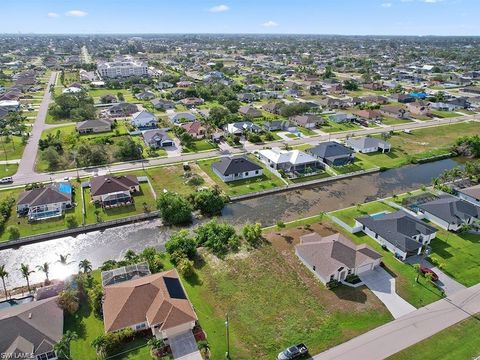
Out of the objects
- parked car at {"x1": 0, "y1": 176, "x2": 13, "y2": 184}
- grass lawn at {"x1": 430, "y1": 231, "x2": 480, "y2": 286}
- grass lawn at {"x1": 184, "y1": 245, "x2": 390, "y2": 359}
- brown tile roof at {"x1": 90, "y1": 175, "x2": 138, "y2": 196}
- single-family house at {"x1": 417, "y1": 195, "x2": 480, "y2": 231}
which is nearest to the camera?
grass lawn at {"x1": 184, "y1": 245, "x2": 390, "y2": 359}

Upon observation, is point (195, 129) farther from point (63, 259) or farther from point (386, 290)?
point (386, 290)

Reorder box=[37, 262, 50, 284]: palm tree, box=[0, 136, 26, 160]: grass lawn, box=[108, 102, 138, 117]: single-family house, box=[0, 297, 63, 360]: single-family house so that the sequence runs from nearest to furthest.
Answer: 1. box=[0, 297, 63, 360]: single-family house
2. box=[37, 262, 50, 284]: palm tree
3. box=[0, 136, 26, 160]: grass lawn
4. box=[108, 102, 138, 117]: single-family house

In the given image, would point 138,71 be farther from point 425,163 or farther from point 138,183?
Answer: point 425,163

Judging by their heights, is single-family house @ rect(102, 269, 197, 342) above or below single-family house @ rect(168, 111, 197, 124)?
below

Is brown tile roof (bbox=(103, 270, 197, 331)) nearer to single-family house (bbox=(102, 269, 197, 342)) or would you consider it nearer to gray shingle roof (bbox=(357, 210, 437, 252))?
single-family house (bbox=(102, 269, 197, 342))

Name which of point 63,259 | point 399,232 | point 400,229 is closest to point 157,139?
point 63,259

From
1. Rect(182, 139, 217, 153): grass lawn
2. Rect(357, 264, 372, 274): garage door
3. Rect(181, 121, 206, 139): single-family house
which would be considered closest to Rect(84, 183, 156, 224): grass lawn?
Rect(182, 139, 217, 153): grass lawn

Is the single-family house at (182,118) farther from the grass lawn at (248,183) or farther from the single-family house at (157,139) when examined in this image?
the grass lawn at (248,183)
